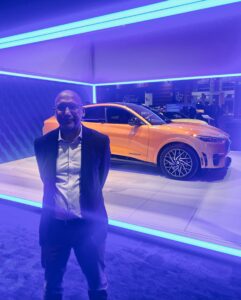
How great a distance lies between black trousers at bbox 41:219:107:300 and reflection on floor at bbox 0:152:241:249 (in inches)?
53.9

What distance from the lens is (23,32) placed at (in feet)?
10.3

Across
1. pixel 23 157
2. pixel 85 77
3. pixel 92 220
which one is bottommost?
pixel 23 157

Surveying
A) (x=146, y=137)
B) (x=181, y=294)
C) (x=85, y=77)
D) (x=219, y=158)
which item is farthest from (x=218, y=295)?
(x=85, y=77)

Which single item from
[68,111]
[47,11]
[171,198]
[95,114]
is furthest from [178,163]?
[68,111]

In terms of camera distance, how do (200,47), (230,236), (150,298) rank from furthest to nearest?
(200,47) → (230,236) → (150,298)

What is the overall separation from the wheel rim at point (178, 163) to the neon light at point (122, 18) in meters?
3.01

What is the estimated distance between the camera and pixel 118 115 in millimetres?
5930

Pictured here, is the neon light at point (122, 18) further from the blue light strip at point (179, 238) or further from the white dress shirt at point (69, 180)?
the blue light strip at point (179, 238)

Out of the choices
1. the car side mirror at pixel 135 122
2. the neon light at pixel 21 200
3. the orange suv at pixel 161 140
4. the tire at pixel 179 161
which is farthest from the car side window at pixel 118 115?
the neon light at pixel 21 200

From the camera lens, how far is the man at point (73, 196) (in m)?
1.71

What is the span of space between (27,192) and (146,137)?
2620 millimetres

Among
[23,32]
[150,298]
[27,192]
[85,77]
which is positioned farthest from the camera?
[85,77]

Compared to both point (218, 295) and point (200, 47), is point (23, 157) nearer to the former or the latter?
point (200, 47)

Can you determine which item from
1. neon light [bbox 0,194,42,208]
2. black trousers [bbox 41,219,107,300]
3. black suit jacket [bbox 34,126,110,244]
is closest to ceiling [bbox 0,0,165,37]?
black suit jacket [bbox 34,126,110,244]
